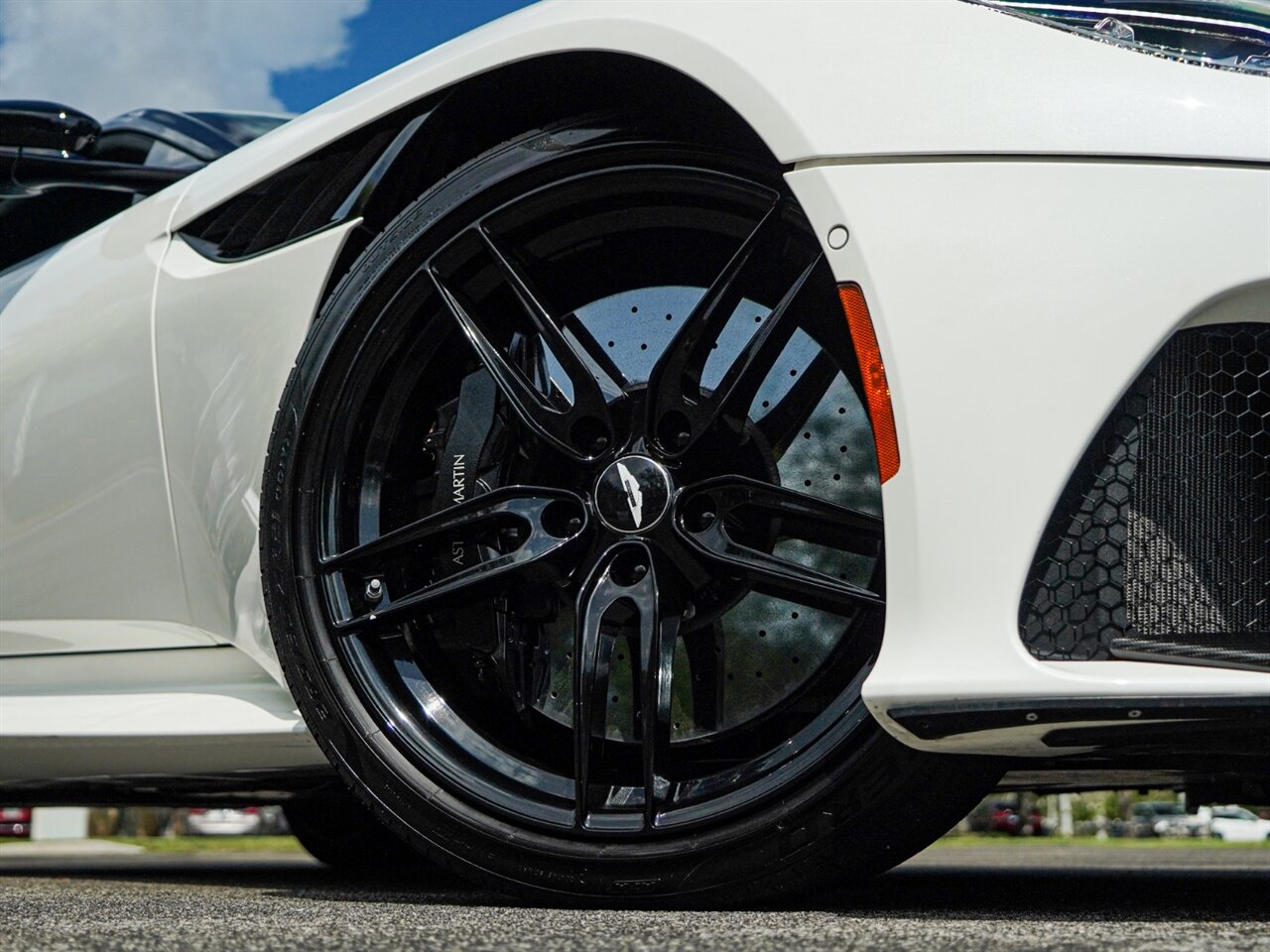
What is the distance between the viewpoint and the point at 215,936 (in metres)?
1.34

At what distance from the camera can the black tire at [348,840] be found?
3.39 metres

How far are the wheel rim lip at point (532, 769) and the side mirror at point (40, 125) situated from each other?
3.91 ft

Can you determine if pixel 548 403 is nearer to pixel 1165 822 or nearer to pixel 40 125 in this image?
pixel 40 125

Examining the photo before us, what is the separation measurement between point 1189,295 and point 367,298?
1.01 m

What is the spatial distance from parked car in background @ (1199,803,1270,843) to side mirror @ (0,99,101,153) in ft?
101

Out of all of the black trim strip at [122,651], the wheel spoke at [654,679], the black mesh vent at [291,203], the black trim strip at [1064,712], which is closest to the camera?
the black trim strip at [1064,712]

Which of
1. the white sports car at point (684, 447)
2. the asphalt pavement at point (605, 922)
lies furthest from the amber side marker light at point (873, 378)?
the asphalt pavement at point (605, 922)

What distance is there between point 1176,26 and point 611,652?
0.95m

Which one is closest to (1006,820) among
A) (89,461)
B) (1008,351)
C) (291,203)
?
(89,461)

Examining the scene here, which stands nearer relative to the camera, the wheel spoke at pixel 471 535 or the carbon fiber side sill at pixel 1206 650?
the carbon fiber side sill at pixel 1206 650

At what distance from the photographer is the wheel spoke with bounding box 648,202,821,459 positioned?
170cm

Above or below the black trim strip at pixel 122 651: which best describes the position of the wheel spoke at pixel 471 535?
above

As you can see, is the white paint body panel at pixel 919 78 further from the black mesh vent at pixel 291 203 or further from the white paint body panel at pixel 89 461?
the white paint body panel at pixel 89 461

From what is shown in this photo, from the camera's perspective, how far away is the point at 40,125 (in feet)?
8.83
